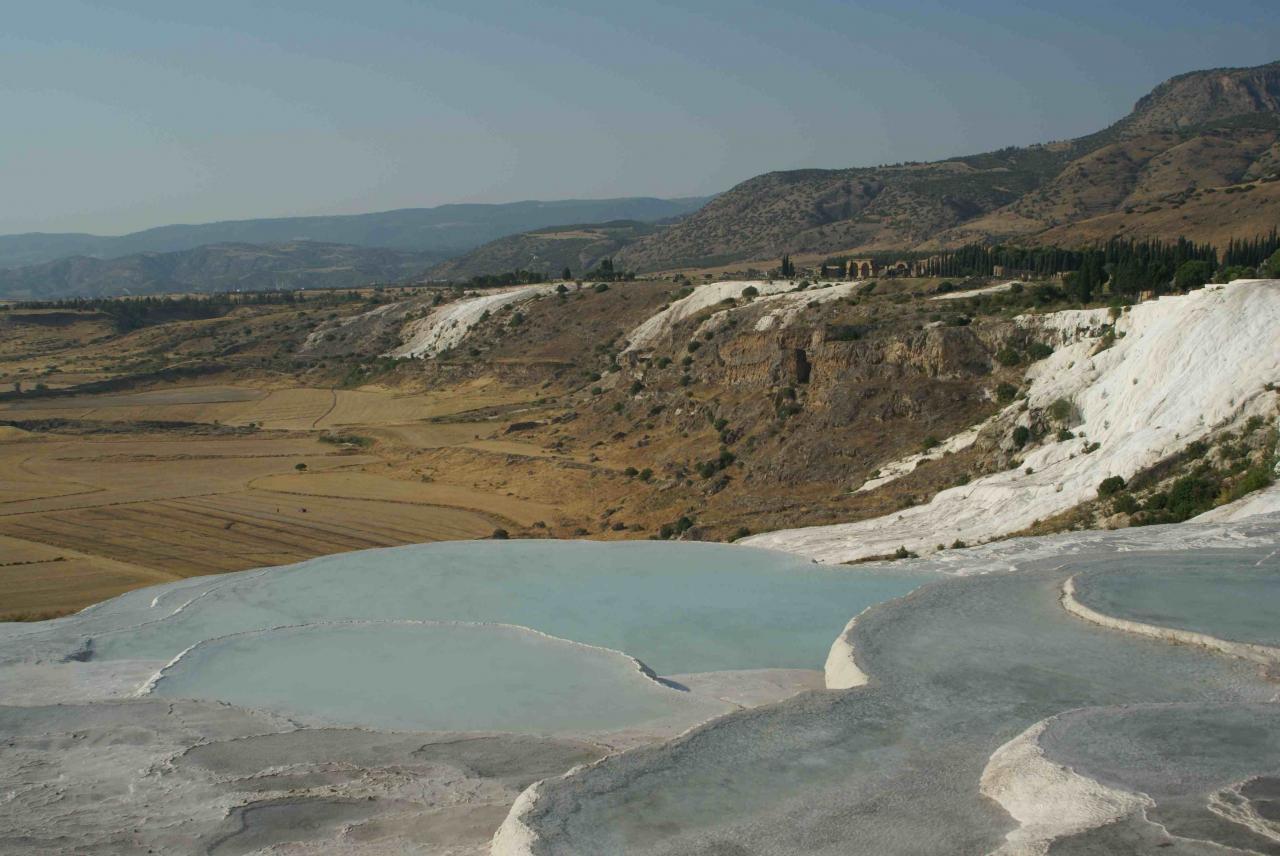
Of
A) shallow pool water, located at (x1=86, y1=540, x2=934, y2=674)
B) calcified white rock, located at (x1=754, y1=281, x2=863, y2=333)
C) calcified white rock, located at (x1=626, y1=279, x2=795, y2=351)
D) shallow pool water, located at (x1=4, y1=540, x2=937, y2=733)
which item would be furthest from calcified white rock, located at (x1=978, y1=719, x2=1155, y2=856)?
calcified white rock, located at (x1=626, y1=279, x2=795, y2=351)

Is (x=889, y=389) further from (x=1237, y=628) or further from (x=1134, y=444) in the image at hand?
(x=1237, y=628)

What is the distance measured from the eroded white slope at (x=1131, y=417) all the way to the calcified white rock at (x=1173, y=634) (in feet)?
26.4

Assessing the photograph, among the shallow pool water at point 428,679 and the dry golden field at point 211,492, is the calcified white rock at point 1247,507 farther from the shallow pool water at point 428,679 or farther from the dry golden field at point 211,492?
the dry golden field at point 211,492

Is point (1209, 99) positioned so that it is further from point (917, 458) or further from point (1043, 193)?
point (917, 458)

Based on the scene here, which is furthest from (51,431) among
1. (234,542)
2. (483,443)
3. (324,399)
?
(234,542)

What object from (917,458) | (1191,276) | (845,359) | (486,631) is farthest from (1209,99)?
(486,631)

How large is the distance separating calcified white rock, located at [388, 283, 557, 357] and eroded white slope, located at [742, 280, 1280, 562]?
54.7 m

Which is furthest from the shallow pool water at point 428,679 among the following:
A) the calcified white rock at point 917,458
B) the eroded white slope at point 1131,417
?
the calcified white rock at point 917,458

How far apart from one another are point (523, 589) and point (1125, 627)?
10978 mm

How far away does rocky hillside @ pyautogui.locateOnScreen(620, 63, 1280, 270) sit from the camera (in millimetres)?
81562

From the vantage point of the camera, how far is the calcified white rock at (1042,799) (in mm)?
9555

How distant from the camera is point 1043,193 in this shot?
394 ft

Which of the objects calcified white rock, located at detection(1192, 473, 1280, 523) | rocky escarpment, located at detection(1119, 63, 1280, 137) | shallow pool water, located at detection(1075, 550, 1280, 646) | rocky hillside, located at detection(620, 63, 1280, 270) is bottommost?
shallow pool water, located at detection(1075, 550, 1280, 646)

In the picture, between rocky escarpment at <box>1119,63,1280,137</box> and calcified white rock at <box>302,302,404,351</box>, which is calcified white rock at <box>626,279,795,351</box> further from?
rocky escarpment at <box>1119,63,1280,137</box>
